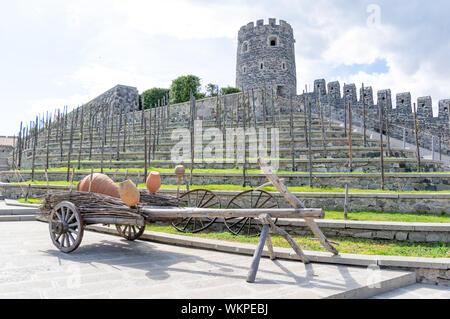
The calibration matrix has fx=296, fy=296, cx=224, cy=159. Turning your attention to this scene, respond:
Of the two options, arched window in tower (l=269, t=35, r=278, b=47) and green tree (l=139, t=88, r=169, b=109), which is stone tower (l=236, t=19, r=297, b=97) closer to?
arched window in tower (l=269, t=35, r=278, b=47)

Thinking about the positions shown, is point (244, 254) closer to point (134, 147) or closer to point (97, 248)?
point (97, 248)

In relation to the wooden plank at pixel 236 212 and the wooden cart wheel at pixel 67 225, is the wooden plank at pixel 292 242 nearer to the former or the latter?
the wooden plank at pixel 236 212

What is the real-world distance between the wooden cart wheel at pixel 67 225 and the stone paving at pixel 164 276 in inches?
5.8

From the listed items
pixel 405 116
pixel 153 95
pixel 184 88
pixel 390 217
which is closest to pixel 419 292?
pixel 390 217

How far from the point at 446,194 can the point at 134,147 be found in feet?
44.1

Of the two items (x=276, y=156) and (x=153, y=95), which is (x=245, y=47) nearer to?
(x=153, y=95)

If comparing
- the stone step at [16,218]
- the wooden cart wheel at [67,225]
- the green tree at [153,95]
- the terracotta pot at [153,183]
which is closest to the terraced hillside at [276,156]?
the stone step at [16,218]

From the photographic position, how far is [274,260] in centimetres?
425

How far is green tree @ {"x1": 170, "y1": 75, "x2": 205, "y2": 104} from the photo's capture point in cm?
2956

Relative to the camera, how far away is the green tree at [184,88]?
29.6 metres

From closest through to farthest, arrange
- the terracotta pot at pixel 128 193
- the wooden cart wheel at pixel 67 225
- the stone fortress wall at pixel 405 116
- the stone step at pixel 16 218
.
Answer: the terracotta pot at pixel 128 193
the wooden cart wheel at pixel 67 225
the stone step at pixel 16 218
the stone fortress wall at pixel 405 116

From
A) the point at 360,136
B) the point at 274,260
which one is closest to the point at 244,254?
the point at 274,260

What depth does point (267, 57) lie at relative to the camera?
1187 inches

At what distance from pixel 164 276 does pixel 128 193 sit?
1.33m
